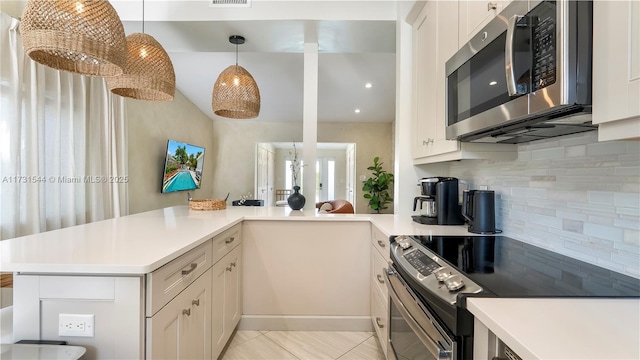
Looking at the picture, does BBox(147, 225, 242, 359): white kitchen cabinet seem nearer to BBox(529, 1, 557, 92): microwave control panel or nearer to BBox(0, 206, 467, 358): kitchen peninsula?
BBox(0, 206, 467, 358): kitchen peninsula

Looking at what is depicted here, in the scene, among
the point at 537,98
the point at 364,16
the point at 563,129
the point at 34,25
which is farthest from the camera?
the point at 364,16

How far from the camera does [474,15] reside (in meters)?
1.37

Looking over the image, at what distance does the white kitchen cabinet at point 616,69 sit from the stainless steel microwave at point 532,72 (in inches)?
1.2

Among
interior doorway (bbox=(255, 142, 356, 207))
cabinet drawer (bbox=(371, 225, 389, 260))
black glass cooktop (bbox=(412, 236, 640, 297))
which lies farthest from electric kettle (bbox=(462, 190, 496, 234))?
interior doorway (bbox=(255, 142, 356, 207))

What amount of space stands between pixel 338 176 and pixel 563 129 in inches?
322

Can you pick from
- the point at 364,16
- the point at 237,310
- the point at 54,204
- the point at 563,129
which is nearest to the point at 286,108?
the point at 364,16

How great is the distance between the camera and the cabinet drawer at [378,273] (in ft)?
5.72

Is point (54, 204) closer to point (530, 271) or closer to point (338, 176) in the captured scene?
point (530, 271)

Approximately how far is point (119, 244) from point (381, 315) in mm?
1470

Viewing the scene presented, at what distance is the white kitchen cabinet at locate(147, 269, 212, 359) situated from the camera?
3.44ft

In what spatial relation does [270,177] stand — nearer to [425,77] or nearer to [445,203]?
[425,77]

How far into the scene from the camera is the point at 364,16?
2.51m

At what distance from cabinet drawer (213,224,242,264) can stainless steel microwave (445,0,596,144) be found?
4.70ft

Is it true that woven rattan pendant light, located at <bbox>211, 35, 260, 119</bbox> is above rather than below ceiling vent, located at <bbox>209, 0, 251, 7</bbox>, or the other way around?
below
